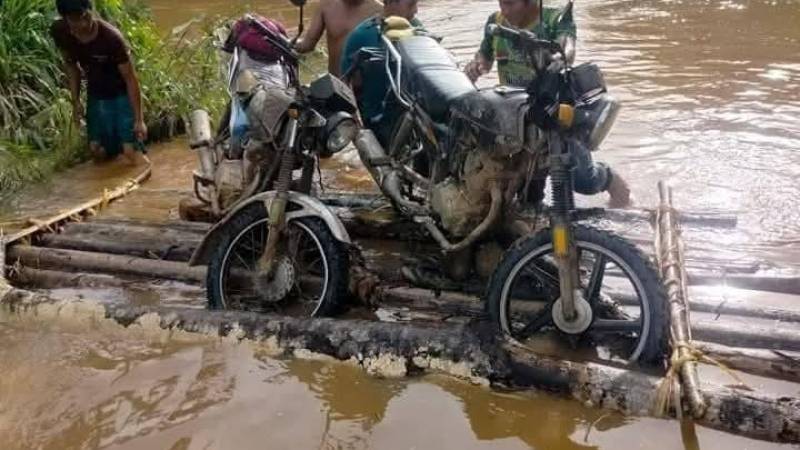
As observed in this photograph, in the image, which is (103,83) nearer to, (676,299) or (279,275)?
(279,275)

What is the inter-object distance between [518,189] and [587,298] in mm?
656

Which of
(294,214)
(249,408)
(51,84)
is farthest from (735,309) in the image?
(51,84)

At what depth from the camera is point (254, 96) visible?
4.86 m

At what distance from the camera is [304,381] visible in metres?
3.84

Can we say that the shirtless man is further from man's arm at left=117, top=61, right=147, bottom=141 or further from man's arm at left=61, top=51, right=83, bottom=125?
man's arm at left=61, top=51, right=83, bottom=125

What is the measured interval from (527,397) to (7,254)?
3.38m

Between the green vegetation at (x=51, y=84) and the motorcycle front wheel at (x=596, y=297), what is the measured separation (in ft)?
15.0

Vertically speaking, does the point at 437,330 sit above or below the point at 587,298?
below

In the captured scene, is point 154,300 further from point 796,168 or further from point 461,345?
point 796,168

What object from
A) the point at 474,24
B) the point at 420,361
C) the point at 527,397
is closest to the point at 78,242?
the point at 420,361

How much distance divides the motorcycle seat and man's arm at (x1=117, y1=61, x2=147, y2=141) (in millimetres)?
3170

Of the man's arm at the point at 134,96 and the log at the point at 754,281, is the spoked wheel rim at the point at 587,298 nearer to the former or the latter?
the log at the point at 754,281

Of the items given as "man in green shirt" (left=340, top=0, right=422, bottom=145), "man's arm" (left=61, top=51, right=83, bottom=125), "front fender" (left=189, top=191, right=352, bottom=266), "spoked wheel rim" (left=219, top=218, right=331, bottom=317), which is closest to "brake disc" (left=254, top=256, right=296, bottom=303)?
"spoked wheel rim" (left=219, top=218, right=331, bottom=317)

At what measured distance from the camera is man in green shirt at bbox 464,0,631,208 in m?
4.76
